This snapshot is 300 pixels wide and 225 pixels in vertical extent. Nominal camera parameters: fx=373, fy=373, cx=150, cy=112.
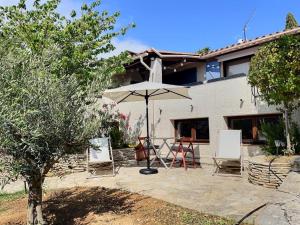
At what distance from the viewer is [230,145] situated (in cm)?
1216

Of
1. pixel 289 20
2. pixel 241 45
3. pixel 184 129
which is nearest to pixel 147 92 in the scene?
pixel 241 45

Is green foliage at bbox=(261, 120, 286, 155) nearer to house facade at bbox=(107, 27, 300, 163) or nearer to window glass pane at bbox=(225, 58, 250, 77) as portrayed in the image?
house facade at bbox=(107, 27, 300, 163)

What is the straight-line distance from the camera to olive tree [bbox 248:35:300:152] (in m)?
9.81

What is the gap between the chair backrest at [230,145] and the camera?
39.2 feet

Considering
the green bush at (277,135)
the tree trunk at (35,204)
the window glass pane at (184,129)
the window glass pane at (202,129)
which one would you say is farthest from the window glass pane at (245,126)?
the tree trunk at (35,204)

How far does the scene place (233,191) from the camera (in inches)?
356

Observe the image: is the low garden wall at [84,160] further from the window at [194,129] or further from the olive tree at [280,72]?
the olive tree at [280,72]

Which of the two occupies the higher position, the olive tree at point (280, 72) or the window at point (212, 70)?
the window at point (212, 70)

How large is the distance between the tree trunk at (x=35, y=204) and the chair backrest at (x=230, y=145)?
6817 millimetres

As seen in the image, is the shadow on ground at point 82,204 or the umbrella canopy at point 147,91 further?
the umbrella canopy at point 147,91

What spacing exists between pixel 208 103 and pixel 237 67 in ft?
6.57

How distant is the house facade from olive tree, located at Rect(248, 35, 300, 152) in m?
1.79

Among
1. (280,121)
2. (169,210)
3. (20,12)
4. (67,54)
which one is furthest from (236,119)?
(20,12)

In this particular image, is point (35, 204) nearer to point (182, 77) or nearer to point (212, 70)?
point (212, 70)
